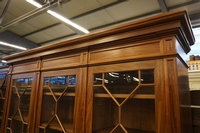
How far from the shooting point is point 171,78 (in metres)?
0.72

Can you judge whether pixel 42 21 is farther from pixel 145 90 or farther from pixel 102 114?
pixel 145 90

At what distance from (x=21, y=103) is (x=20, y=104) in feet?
0.05

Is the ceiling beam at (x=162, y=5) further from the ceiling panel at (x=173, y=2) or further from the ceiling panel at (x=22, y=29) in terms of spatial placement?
the ceiling panel at (x=22, y=29)

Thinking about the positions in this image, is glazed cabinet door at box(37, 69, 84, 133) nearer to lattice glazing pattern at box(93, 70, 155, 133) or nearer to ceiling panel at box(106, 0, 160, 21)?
lattice glazing pattern at box(93, 70, 155, 133)

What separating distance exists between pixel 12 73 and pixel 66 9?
1.38 m

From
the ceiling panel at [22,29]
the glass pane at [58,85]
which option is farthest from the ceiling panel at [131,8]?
the ceiling panel at [22,29]

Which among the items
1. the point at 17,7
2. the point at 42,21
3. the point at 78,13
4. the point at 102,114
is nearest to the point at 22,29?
the point at 42,21

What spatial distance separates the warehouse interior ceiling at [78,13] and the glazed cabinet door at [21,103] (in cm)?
70

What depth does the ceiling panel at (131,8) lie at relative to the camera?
2.18 meters

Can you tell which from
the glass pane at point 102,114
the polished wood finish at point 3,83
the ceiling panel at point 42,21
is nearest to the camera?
the glass pane at point 102,114

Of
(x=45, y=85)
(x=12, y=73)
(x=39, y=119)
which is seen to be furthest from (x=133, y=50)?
(x=12, y=73)

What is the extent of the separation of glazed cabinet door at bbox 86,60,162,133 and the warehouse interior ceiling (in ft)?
2.77

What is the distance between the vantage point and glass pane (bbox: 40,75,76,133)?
3.67ft

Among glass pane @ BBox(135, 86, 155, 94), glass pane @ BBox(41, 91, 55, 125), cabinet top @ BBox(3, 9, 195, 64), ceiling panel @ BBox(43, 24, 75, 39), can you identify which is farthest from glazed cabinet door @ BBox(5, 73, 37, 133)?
ceiling panel @ BBox(43, 24, 75, 39)
